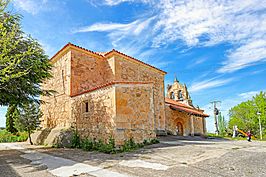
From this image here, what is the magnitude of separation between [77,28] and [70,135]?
5.88 metres

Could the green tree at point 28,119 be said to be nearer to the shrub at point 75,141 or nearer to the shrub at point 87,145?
the shrub at point 75,141

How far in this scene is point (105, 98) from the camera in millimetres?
9727

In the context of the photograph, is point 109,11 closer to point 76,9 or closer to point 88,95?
point 76,9

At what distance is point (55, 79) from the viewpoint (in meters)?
14.6

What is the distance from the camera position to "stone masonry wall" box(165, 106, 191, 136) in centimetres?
1972

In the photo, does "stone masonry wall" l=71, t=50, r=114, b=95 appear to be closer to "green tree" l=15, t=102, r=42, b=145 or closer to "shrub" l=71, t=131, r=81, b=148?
"shrub" l=71, t=131, r=81, b=148

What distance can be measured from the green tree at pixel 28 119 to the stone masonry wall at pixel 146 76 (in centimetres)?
626

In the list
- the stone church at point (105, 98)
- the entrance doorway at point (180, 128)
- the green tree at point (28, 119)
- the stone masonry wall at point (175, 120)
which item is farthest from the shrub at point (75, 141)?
the entrance doorway at point (180, 128)

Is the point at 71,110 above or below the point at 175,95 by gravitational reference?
below

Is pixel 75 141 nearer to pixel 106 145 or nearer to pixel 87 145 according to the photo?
pixel 87 145

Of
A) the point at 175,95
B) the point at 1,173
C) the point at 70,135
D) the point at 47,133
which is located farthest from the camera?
the point at 175,95

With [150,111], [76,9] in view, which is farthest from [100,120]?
[76,9]

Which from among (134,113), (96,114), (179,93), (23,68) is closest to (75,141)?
(96,114)

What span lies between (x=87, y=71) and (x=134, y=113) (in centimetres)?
557
